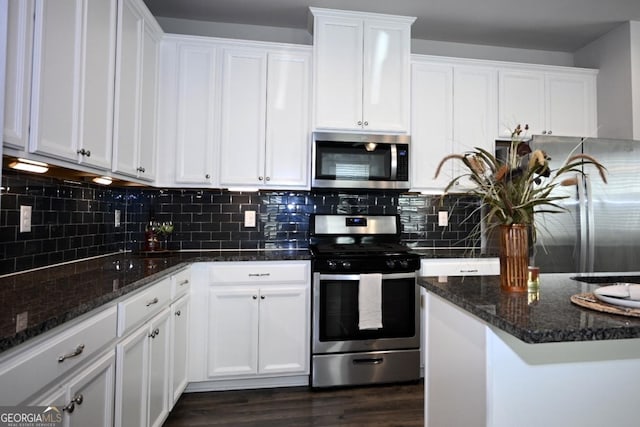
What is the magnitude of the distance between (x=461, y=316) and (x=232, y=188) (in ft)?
6.41

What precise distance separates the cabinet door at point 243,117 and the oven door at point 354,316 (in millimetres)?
975

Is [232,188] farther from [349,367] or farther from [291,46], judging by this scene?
[349,367]

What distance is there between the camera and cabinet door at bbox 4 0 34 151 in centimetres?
113

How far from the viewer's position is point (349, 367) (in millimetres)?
2400

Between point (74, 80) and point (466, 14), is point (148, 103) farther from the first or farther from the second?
point (466, 14)

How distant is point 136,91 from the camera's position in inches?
83.7

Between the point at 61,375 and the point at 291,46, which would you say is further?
the point at 291,46

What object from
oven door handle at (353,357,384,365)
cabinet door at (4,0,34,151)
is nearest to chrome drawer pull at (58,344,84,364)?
cabinet door at (4,0,34,151)

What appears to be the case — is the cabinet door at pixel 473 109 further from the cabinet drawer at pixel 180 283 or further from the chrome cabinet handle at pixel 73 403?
the chrome cabinet handle at pixel 73 403

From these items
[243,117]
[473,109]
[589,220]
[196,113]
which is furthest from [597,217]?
[196,113]

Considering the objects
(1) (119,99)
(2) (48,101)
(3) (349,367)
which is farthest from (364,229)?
(2) (48,101)

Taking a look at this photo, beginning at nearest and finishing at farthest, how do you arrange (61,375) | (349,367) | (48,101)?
(61,375) < (48,101) < (349,367)

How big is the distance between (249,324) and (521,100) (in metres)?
2.90

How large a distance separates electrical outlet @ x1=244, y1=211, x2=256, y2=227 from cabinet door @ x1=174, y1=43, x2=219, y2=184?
44 centimetres
